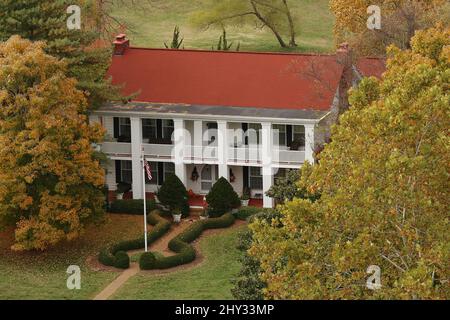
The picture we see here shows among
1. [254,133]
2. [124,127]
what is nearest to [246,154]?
[254,133]

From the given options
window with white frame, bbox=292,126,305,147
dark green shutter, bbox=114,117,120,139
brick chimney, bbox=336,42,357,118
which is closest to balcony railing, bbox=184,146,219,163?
window with white frame, bbox=292,126,305,147

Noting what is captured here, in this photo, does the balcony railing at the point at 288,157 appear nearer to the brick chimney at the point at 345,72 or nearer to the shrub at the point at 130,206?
the brick chimney at the point at 345,72

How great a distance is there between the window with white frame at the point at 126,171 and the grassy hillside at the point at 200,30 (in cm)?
4397

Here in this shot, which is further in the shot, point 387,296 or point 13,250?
point 13,250

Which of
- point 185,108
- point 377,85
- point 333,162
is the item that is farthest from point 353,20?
point 333,162

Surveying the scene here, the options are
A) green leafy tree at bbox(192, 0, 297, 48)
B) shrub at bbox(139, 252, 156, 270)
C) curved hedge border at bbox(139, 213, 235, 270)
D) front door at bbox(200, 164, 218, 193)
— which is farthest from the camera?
green leafy tree at bbox(192, 0, 297, 48)

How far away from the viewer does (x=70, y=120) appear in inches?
2409

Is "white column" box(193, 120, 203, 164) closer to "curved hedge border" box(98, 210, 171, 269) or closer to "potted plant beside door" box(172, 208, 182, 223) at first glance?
"potted plant beside door" box(172, 208, 182, 223)

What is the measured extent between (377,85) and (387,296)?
13.4 metres

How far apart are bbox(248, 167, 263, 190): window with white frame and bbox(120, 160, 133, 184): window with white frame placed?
6865 millimetres

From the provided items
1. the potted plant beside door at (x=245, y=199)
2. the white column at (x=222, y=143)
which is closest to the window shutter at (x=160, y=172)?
the white column at (x=222, y=143)

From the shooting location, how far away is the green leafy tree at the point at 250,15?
371ft

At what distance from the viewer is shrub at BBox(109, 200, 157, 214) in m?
68.4

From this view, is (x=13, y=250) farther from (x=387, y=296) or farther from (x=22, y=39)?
(x=387, y=296)
